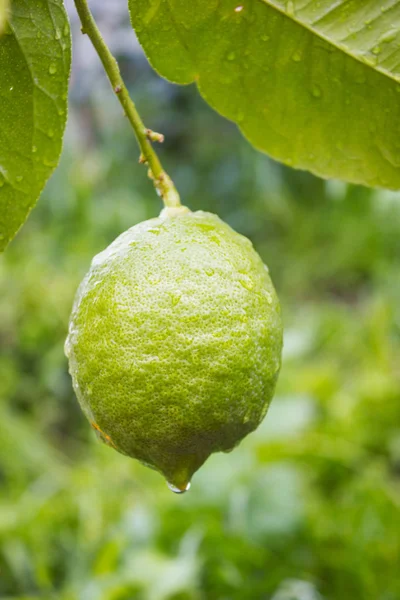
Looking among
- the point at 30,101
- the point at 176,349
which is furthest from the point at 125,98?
the point at 176,349

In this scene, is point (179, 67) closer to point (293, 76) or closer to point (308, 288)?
point (293, 76)

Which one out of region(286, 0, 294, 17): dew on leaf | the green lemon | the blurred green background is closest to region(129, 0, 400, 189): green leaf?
region(286, 0, 294, 17): dew on leaf

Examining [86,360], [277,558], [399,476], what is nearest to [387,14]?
[86,360]

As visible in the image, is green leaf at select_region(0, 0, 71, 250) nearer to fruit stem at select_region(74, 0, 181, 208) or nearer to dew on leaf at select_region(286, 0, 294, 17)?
fruit stem at select_region(74, 0, 181, 208)

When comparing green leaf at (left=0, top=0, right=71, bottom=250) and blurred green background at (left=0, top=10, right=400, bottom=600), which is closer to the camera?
green leaf at (left=0, top=0, right=71, bottom=250)

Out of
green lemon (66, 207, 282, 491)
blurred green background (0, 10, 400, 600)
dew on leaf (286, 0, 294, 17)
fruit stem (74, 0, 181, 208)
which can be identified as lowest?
blurred green background (0, 10, 400, 600)

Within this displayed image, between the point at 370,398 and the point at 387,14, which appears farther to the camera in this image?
the point at 370,398
